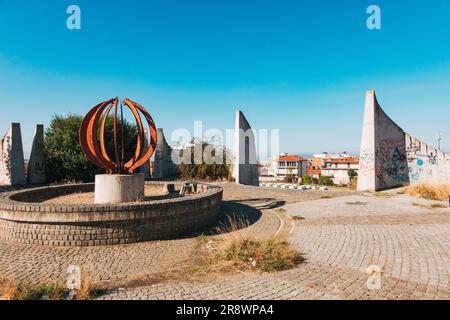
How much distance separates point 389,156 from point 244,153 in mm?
9309

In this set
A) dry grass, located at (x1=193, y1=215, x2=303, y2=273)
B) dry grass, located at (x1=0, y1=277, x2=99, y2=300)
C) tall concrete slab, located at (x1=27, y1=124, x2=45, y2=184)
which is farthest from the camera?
tall concrete slab, located at (x1=27, y1=124, x2=45, y2=184)

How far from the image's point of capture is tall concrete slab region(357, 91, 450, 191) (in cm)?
1530

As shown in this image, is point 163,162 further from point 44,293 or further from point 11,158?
point 44,293

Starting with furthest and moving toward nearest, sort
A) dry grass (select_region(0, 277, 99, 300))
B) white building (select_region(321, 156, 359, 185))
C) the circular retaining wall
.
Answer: white building (select_region(321, 156, 359, 185)) < the circular retaining wall < dry grass (select_region(0, 277, 99, 300))

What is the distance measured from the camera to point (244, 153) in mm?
20188

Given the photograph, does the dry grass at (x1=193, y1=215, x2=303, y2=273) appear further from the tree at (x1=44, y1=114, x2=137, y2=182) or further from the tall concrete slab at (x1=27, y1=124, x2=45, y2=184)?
the tall concrete slab at (x1=27, y1=124, x2=45, y2=184)

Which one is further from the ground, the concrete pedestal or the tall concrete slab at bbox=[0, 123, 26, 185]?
the tall concrete slab at bbox=[0, 123, 26, 185]

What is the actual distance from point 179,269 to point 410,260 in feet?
14.7

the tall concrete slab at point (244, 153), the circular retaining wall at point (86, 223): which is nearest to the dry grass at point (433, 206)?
the circular retaining wall at point (86, 223)

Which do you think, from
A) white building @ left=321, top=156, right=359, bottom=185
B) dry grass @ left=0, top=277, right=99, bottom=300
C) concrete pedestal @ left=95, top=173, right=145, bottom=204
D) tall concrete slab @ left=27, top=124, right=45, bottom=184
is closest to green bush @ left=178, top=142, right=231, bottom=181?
tall concrete slab @ left=27, top=124, right=45, bottom=184

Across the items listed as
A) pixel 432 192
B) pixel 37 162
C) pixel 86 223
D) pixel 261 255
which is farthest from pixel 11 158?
pixel 432 192

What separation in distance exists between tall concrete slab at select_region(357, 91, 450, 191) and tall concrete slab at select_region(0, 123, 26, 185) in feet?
72.0

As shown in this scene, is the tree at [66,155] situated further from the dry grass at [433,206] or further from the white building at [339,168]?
the white building at [339,168]

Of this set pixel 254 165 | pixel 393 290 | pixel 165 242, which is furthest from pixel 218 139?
pixel 393 290
